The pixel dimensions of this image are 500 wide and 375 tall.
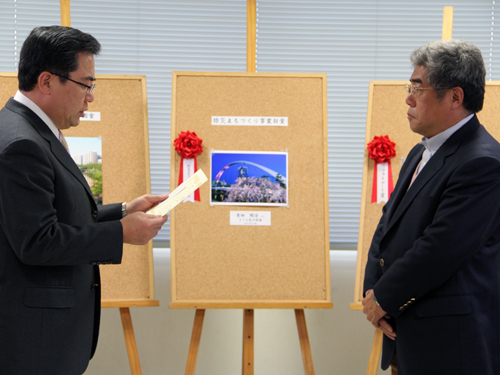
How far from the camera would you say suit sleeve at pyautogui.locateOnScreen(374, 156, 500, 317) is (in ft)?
4.74

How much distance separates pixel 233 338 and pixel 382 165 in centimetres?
158

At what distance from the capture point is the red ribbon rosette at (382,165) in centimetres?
246

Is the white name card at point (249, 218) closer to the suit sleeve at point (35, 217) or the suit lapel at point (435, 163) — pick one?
the suit lapel at point (435, 163)

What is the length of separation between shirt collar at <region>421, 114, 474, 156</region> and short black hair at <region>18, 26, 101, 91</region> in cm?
130

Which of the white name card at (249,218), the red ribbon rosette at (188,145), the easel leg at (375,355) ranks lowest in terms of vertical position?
the easel leg at (375,355)

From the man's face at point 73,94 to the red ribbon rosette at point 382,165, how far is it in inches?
60.8

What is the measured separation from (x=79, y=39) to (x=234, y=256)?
53.6 inches

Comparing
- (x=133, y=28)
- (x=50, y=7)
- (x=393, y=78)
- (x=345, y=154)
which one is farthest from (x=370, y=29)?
(x=50, y=7)

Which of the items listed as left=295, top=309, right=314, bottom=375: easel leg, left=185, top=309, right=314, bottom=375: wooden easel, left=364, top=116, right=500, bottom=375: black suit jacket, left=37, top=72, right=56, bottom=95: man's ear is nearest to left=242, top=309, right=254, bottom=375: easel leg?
left=185, top=309, right=314, bottom=375: wooden easel

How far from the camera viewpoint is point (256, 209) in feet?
8.00

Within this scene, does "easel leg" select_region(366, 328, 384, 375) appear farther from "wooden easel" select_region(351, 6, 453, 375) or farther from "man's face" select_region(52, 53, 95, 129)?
"man's face" select_region(52, 53, 95, 129)

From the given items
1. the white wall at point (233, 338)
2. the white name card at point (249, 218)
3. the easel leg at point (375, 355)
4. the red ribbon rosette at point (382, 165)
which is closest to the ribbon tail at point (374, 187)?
the red ribbon rosette at point (382, 165)

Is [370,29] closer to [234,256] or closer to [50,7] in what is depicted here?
[234,256]

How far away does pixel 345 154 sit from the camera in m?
3.23
